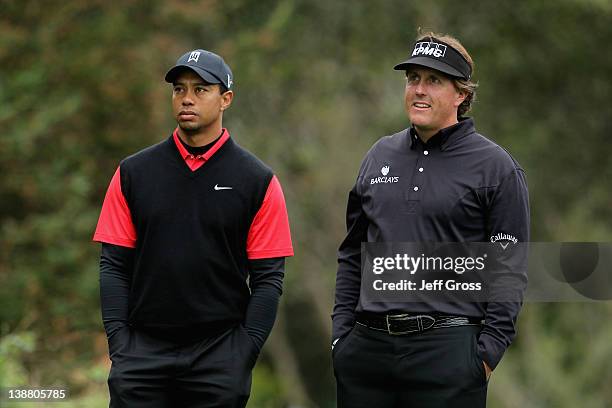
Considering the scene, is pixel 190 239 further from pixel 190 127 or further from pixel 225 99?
pixel 225 99

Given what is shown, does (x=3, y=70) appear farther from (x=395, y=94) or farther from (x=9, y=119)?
(x=395, y=94)

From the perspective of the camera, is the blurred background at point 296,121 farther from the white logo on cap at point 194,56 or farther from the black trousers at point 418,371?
the black trousers at point 418,371

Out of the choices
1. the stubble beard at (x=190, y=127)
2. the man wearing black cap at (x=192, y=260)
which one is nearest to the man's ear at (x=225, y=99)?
the man wearing black cap at (x=192, y=260)

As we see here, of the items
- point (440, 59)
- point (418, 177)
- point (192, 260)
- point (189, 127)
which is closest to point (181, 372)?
point (192, 260)

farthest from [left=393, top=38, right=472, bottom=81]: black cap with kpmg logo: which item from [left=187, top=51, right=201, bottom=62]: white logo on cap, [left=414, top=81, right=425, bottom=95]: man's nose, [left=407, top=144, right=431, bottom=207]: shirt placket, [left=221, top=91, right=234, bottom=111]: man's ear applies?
[left=187, top=51, right=201, bottom=62]: white logo on cap

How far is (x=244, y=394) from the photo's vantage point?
213 inches

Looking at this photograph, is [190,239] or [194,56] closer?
[190,239]

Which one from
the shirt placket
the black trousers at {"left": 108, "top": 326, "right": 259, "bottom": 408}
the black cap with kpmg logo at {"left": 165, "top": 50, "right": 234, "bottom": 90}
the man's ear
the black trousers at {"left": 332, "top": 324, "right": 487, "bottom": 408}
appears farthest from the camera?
the man's ear

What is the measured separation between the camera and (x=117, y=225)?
5.53 metres

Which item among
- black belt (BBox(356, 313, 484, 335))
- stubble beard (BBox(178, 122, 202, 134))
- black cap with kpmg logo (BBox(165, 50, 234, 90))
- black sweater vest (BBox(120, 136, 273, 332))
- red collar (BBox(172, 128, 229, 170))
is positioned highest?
black cap with kpmg logo (BBox(165, 50, 234, 90))

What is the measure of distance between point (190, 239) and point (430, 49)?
142 centimetres

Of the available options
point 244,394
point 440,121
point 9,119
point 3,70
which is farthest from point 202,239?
point 3,70

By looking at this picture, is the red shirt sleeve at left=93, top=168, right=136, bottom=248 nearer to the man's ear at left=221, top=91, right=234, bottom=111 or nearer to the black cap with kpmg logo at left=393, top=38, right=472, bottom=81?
the man's ear at left=221, top=91, right=234, bottom=111

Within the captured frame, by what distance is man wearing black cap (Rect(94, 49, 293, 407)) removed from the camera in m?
5.35
